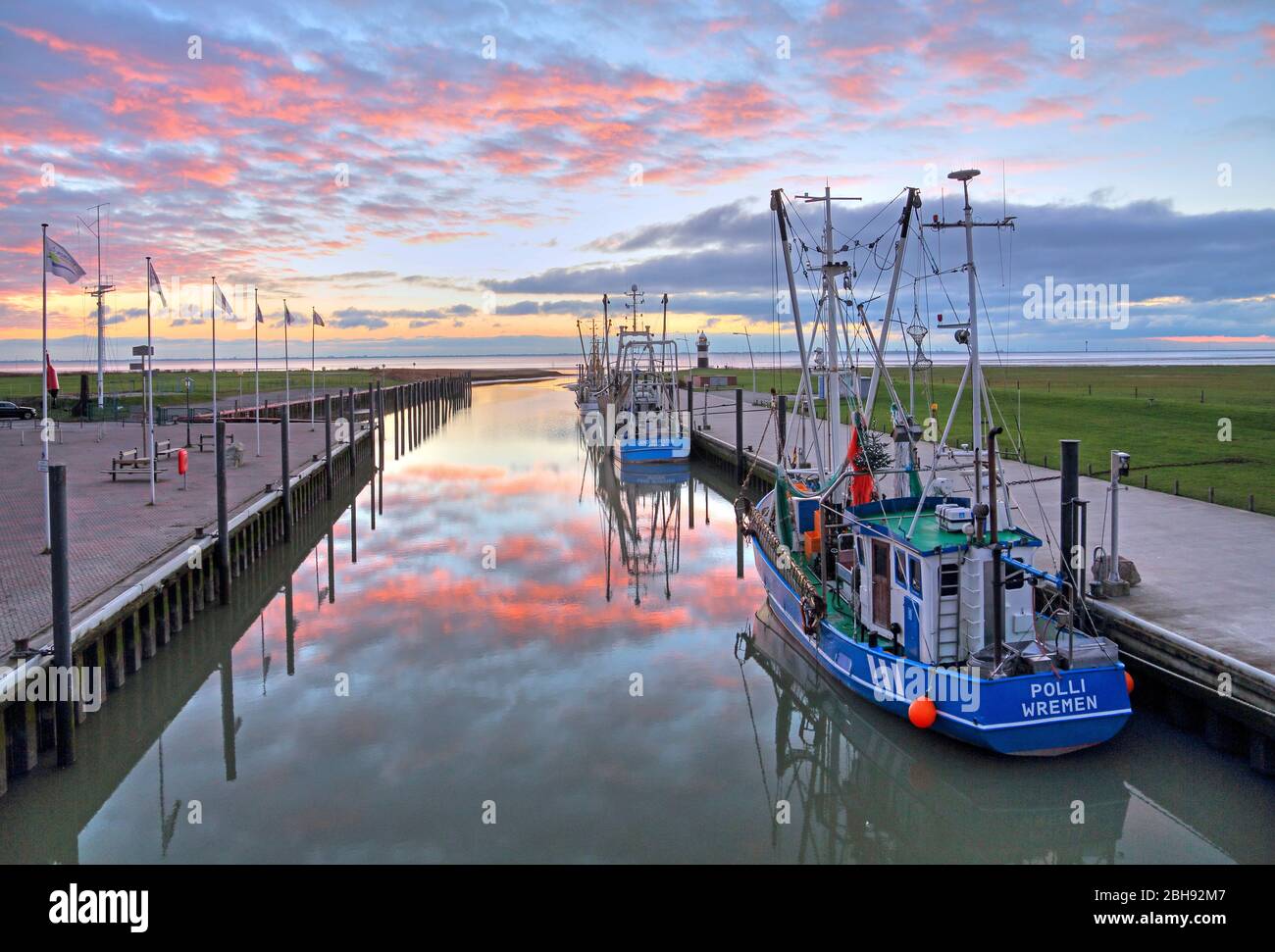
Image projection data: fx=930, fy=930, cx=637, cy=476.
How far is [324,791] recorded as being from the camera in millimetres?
13273

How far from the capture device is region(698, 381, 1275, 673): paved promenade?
45.9 ft

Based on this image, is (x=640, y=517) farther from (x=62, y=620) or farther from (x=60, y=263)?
(x=62, y=620)

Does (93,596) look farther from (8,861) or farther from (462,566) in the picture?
(462,566)

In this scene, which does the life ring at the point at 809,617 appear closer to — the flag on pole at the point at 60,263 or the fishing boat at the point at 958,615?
the fishing boat at the point at 958,615

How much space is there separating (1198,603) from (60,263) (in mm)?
22709

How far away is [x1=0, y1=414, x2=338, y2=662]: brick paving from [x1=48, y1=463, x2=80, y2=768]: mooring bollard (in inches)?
39.2

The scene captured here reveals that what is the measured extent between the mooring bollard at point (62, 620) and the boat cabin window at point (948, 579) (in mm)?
12355

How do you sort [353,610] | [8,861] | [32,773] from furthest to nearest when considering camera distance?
[353,610]
[32,773]
[8,861]

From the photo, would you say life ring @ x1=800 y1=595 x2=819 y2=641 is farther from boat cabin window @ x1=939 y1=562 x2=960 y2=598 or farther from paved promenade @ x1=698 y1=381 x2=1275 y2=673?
paved promenade @ x1=698 y1=381 x2=1275 y2=673

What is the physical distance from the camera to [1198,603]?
1533 centimetres

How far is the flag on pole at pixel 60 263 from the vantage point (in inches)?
756

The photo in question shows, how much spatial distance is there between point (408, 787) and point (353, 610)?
1036 centimetres

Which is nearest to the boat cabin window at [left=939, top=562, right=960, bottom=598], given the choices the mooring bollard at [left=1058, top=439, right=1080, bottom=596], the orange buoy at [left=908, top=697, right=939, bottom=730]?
the orange buoy at [left=908, top=697, right=939, bottom=730]
